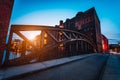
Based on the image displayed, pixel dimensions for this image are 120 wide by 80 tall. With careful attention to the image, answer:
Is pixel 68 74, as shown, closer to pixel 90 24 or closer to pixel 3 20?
pixel 3 20

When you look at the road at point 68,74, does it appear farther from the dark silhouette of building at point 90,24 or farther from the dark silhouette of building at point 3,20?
the dark silhouette of building at point 90,24

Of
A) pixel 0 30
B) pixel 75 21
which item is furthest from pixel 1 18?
pixel 75 21

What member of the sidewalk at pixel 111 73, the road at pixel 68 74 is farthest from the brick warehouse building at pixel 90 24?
the road at pixel 68 74

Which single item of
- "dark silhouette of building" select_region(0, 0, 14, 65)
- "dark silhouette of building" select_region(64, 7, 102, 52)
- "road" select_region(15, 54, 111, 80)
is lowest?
"road" select_region(15, 54, 111, 80)

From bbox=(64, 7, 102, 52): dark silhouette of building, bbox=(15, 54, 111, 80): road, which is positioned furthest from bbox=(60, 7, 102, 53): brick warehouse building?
bbox=(15, 54, 111, 80): road

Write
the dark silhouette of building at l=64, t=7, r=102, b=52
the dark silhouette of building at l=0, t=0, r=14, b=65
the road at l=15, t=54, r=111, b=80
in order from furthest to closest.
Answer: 1. the dark silhouette of building at l=64, t=7, r=102, b=52
2. the dark silhouette of building at l=0, t=0, r=14, b=65
3. the road at l=15, t=54, r=111, b=80

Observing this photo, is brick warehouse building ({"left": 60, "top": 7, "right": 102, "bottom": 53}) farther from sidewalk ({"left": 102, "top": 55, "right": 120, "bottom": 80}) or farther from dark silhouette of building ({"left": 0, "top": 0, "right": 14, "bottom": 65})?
dark silhouette of building ({"left": 0, "top": 0, "right": 14, "bottom": 65})

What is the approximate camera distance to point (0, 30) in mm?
3037

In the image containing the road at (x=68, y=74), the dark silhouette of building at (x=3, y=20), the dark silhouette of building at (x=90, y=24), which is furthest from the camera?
the dark silhouette of building at (x=90, y=24)

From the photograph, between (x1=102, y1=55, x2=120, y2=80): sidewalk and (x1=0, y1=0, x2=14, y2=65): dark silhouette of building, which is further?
(x1=0, y1=0, x2=14, y2=65): dark silhouette of building

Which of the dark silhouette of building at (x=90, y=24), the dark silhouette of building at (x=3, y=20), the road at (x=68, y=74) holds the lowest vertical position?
the road at (x=68, y=74)

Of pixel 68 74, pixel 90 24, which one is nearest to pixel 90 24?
pixel 90 24

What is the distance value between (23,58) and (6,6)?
251 centimetres

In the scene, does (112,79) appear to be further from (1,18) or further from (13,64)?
(1,18)
